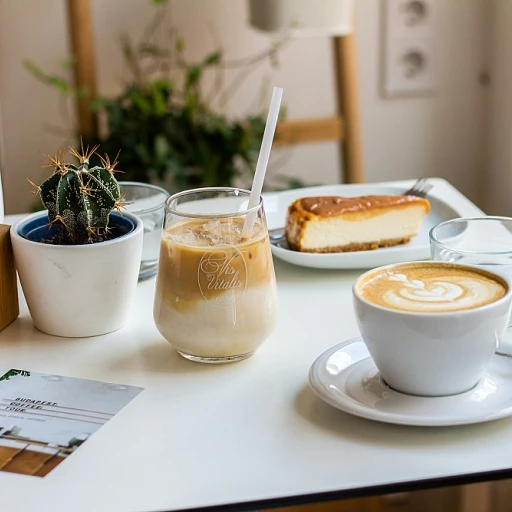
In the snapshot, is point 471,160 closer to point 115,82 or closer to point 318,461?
point 115,82

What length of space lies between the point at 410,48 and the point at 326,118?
1.34 ft

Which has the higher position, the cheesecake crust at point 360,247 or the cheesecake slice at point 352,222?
the cheesecake slice at point 352,222

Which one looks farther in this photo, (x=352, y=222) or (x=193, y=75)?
(x=193, y=75)

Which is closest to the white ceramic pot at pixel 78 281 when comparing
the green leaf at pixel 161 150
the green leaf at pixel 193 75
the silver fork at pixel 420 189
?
the silver fork at pixel 420 189

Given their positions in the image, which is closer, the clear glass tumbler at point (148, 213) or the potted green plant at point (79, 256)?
the potted green plant at point (79, 256)

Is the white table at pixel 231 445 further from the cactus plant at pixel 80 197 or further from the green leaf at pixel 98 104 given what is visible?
the green leaf at pixel 98 104

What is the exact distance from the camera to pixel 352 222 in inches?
48.0

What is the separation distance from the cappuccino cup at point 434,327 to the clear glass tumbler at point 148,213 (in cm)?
39

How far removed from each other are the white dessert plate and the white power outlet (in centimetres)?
137

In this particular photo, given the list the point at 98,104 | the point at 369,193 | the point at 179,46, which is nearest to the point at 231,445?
the point at 369,193

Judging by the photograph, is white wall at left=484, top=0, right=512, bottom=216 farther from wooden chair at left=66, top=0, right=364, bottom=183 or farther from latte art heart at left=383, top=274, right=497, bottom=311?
latte art heart at left=383, top=274, right=497, bottom=311

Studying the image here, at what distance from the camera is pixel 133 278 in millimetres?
1030

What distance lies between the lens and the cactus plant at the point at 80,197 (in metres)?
0.96

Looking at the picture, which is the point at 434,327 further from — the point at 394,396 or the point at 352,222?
the point at 352,222
